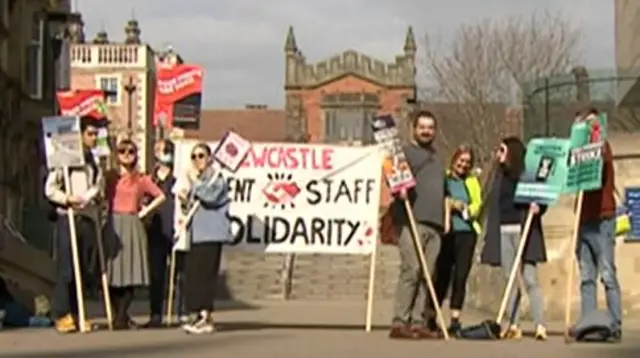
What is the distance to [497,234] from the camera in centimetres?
1537

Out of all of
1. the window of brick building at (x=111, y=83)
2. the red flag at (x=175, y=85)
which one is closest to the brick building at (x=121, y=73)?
the window of brick building at (x=111, y=83)

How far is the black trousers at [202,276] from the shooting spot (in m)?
15.0

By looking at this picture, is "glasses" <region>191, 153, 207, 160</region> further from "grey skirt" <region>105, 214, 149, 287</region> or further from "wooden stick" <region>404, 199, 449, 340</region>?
"wooden stick" <region>404, 199, 449, 340</region>

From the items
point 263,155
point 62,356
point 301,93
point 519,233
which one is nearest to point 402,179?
point 519,233

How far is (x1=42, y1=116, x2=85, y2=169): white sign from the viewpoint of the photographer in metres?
15.4

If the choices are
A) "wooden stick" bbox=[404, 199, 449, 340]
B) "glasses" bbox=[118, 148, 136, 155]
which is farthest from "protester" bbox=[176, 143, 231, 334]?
"wooden stick" bbox=[404, 199, 449, 340]

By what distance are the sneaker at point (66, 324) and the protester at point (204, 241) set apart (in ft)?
3.60

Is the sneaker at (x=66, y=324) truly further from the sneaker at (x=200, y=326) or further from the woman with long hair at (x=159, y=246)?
the woman with long hair at (x=159, y=246)

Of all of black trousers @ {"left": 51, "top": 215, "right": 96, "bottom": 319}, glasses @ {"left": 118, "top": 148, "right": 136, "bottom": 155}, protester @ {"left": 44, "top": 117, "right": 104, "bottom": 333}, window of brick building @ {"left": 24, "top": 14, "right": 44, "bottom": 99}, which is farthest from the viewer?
window of brick building @ {"left": 24, "top": 14, "right": 44, "bottom": 99}

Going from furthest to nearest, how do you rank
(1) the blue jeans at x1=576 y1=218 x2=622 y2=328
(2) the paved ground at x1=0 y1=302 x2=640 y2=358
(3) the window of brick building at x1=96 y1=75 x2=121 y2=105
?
(3) the window of brick building at x1=96 y1=75 x2=121 y2=105, (1) the blue jeans at x1=576 y1=218 x2=622 y2=328, (2) the paved ground at x1=0 y1=302 x2=640 y2=358

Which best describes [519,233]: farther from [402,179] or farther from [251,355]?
[251,355]

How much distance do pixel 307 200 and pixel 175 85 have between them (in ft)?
53.1

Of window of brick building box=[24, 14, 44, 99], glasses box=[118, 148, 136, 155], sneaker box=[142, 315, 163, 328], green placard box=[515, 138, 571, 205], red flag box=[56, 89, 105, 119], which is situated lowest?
sneaker box=[142, 315, 163, 328]

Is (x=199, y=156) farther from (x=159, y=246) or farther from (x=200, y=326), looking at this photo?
(x=159, y=246)
